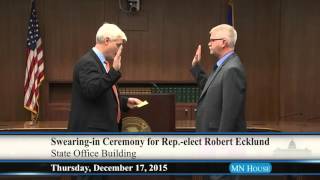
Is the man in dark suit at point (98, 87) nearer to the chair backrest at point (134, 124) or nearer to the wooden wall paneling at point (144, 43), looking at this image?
the chair backrest at point (134, 124)

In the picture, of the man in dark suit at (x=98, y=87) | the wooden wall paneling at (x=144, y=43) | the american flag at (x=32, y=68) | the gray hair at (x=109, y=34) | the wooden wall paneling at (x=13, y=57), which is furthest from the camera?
the wooden wall paneling at (x=144, y=43)

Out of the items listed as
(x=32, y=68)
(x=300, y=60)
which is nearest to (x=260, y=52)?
(x=300, y=60)

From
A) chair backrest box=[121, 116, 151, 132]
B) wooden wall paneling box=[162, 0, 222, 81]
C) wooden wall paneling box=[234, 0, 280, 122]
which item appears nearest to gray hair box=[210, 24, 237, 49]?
chair backrest box=[121, 116, 151, 132]

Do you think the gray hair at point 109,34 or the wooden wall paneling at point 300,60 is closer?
the gray hair at point 109,34

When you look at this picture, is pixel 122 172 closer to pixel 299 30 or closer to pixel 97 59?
pixel 97 59

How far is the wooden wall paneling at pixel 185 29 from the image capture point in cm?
727

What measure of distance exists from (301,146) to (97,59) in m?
1.33

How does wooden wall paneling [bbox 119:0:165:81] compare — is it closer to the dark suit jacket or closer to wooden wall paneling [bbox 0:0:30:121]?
wooden wall paneling [bbox 0:0:30:121]

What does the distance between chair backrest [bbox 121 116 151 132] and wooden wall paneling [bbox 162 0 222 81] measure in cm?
386

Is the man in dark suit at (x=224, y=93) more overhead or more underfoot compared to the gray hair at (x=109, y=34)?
more underfoot

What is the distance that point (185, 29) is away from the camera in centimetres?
730

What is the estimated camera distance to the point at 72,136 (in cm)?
221

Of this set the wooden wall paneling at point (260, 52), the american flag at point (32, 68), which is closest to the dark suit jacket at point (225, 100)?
the american flag at point (32, 68)

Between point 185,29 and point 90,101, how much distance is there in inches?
184
